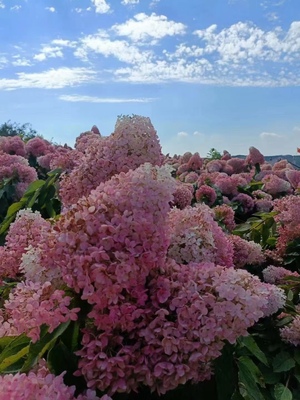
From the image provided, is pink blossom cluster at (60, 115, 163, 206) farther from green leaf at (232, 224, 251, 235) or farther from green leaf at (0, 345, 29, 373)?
green leaf at (232, 224, 251, 235)

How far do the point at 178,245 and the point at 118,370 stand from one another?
0.29m

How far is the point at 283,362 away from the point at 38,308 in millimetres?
969

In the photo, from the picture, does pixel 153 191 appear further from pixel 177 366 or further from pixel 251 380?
pixel 251 380

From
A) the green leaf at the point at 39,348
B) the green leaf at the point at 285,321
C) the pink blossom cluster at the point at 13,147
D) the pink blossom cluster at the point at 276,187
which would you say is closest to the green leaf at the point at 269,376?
the green leaf at the point at 285,321

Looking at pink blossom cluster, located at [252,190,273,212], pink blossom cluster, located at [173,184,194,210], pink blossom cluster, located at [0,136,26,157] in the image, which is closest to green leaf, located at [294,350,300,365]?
pink blossom cluster, located at [173,184,194,210]

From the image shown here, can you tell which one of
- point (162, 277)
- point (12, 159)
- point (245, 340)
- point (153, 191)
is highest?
point (153, 191)

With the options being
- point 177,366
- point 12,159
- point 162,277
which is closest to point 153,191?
point 162,277

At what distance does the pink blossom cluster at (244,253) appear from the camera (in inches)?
74.8

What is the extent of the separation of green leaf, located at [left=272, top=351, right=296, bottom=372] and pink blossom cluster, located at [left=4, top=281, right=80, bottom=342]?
2.94 ft

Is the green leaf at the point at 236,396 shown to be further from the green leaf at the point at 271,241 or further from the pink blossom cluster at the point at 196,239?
the green leaf at the point at 271,241

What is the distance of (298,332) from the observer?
1.65 meters

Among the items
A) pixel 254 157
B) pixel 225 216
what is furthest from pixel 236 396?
A: pixel 254 157

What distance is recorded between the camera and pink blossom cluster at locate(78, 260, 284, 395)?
2.79 feet

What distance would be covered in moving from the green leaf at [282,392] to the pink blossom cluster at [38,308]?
0.79 meters
